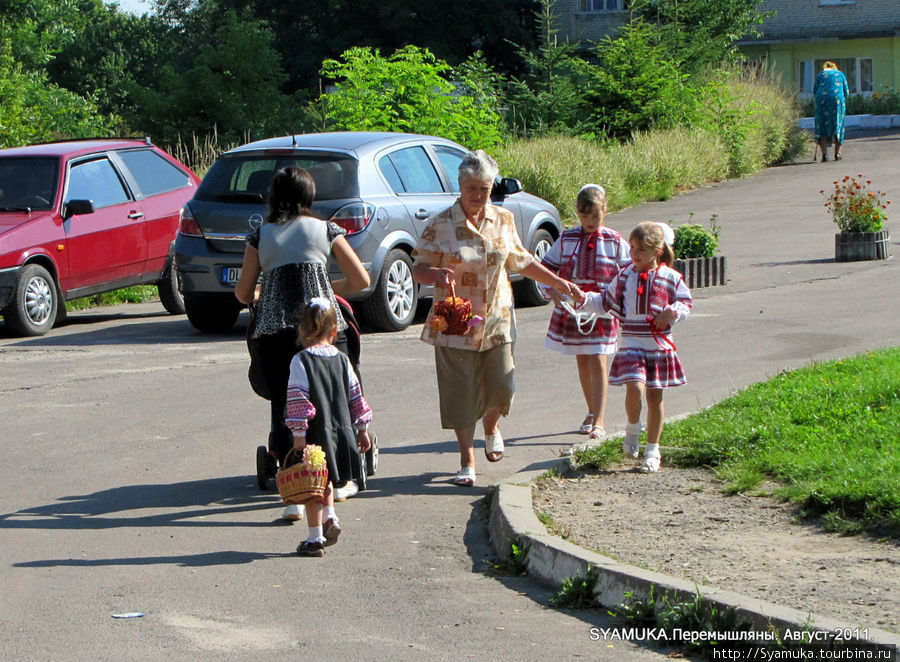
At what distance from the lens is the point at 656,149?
88.7 feet

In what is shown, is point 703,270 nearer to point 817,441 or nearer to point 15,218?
point 15,218

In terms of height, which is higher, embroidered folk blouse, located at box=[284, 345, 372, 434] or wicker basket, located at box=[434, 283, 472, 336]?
Answer: wicker basket, located at box=[434, 283, 472, 336]

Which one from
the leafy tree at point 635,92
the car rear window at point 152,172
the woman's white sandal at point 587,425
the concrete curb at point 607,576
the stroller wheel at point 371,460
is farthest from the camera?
the leafy tree at point 635,92

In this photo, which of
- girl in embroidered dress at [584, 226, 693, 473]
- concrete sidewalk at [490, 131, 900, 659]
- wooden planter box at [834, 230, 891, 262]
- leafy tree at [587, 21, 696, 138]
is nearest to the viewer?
concrete sidewalk at [490, 131, 900, 659]

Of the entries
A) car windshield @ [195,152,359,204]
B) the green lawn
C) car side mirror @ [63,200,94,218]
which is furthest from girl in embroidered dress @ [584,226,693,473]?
car side mirror @ [63,200,94,218]

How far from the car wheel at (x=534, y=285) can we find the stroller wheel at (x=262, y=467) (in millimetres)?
7209

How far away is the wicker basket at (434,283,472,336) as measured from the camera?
7141 millimetres

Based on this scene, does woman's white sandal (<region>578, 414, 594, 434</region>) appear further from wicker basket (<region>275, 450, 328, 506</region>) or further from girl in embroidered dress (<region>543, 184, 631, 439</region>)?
wicker basket (<region>275, 450, 328, 506</region>)

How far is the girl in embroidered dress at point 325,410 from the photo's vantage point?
6.19 metres

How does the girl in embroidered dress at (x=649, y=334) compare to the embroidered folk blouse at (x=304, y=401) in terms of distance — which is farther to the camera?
the girl in embroidered dress at (x=649, y=334)

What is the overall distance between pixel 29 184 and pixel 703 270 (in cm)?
773

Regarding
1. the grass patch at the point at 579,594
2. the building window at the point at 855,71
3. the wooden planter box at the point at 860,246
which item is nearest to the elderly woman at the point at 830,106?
the wooden planter box at the point at 860,246

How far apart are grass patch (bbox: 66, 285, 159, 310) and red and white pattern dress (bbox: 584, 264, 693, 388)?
10.3 metres

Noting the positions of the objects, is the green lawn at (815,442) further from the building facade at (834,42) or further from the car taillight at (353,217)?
the building facade at (834,42)
